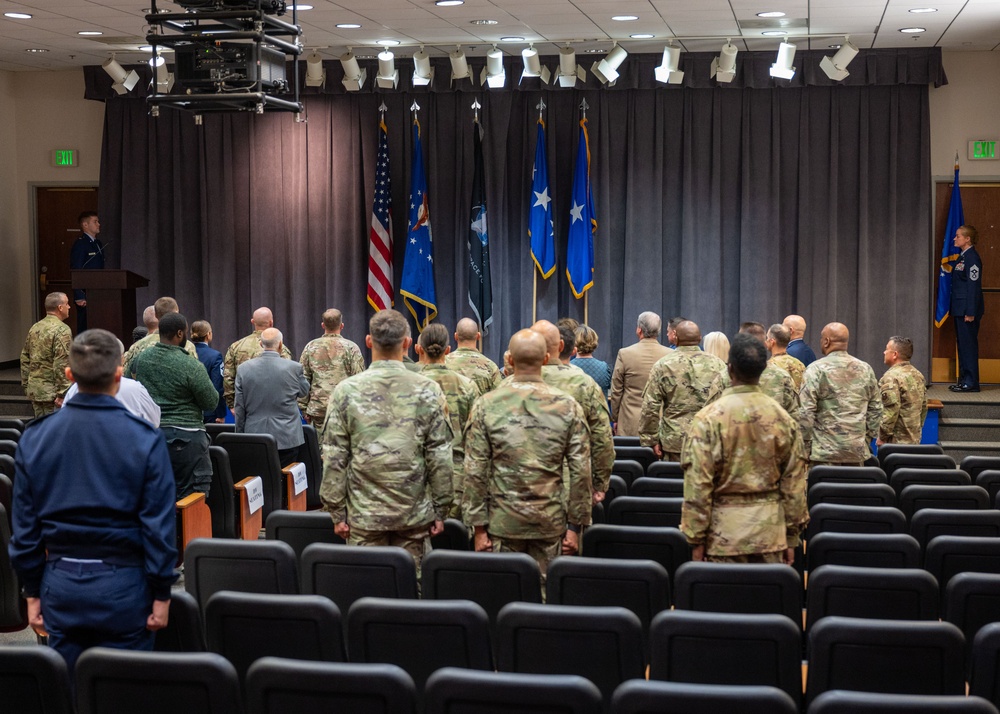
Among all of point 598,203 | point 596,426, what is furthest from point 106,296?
point 596,426

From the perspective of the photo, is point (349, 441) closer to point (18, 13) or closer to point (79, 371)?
point (79, 371)

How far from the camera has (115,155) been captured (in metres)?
13.5

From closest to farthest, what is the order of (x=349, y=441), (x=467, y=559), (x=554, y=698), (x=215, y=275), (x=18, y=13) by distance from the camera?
(x=554, y=698)
(x=467, y=559)
(x=349, y=441)
(x=18, y=13)
(x=215, y=275)

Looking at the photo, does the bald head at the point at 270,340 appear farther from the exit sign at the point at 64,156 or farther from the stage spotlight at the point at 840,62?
the exit sign at the point at 64,156

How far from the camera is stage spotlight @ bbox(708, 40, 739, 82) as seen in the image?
11.1 meters

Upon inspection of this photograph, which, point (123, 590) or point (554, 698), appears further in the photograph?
point (123, 590)

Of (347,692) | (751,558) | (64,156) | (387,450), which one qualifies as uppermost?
(64,156)

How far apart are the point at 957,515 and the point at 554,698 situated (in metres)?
3.10

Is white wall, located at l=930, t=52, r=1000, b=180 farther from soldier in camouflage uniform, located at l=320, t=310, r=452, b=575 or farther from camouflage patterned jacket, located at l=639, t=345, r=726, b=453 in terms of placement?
soldier in camouflage uniform, located at l=320, t=310, r=452, b=575

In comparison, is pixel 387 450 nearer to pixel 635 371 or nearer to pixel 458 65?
pixel 635 371

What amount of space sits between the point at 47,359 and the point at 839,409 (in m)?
7.16

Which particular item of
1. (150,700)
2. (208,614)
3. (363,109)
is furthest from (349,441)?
(363,109)

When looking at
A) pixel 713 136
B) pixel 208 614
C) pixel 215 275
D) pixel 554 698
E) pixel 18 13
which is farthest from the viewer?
pixel 215 275

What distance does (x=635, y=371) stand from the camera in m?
8.25
